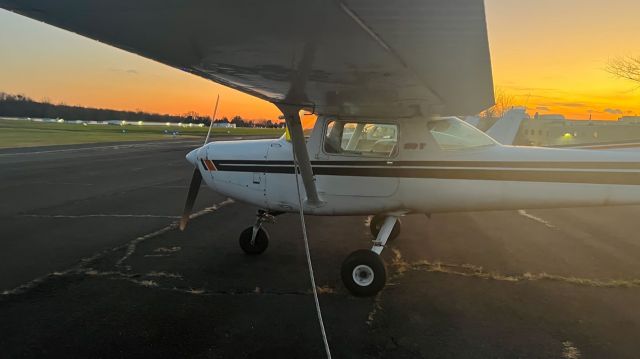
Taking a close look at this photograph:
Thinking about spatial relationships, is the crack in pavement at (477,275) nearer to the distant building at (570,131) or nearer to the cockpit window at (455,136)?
the cockpit window at (455,136)

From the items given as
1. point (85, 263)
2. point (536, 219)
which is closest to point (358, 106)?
point (85, 263)

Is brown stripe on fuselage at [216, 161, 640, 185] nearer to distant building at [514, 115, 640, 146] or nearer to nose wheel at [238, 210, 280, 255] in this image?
nose wheel at [238, 210, 280, 255]

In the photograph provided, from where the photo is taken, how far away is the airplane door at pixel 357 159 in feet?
16.3

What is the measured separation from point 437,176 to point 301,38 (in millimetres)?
3080

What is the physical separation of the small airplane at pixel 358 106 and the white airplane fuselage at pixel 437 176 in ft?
0.04

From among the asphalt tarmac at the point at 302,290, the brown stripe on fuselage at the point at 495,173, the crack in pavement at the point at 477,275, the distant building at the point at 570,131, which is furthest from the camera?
the distant building at the point at 570,131

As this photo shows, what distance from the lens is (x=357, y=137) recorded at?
5180 millimetres

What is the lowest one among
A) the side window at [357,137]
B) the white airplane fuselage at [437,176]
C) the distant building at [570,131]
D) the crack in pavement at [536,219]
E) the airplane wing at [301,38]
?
the crack in pavement at [536,219]

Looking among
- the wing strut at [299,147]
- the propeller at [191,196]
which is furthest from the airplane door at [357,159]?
the propeller at [191,196]

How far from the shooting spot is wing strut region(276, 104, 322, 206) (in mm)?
4297

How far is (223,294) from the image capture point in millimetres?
4539

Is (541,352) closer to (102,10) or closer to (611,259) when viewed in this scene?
(611,259)

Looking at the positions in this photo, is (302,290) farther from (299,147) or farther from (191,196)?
(191,196)

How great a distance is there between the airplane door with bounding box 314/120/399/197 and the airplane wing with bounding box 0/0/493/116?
136cm
